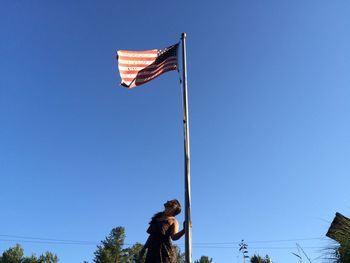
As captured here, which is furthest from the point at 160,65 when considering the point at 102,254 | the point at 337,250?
the point at 102,254

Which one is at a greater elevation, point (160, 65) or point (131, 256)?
point (131, 256)

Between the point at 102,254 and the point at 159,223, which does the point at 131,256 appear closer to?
the point at 102,254

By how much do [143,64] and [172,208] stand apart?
161 inches

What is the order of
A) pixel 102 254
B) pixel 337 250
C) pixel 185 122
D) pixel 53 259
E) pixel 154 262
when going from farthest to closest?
pixel 53 259, pixel 102 254, pixel 185 122, pixel 154 262, pixel 337 250

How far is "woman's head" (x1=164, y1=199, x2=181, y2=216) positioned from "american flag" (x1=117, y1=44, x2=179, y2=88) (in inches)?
137

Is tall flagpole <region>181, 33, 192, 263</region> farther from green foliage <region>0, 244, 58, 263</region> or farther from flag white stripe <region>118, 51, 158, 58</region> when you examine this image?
green foliage <region>0, 244, 58, 263</region>

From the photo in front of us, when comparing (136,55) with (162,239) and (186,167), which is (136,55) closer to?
(186,167)

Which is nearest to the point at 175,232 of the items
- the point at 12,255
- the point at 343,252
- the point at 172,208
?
the point at 172,208

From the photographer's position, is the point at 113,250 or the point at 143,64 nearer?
the point at 143,64

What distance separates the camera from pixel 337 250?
4.93m

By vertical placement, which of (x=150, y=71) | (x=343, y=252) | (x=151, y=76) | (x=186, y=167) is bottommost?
(x=343, y=252)

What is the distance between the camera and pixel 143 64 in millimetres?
9594

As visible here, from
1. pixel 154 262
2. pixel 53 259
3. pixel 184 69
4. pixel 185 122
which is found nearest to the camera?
pixel 154 262

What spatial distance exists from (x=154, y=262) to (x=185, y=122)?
116 inches
